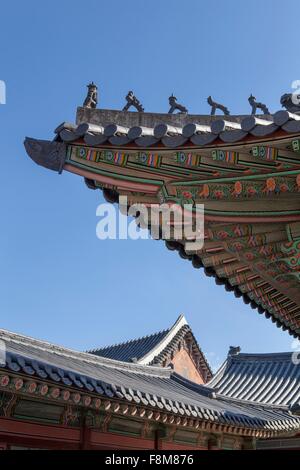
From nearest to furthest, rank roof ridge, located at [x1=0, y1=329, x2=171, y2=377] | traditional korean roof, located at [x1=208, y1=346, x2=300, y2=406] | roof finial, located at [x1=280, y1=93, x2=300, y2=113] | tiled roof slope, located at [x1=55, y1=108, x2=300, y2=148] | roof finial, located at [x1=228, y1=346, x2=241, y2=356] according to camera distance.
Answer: tiled roof slope, located at [x1=55, y1=108, x2=300, y2=148] < roof finial, located at [x1=280, y1=93, x2=300, y2=113] < roof ridge, located at [x1=0, y1=329, x2=171, y2=377] < traditional korean roof, located at [x1=208, y1=346, x2=300, y2=406] < roof finial, located at [x1=228, y1=346, x2=241, y2=356]

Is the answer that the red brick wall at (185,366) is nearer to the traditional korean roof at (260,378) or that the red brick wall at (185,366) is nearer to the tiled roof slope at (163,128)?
the traditional korean roof at (260,378)

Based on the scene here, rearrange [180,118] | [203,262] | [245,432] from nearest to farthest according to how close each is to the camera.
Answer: [180,118] → [203,262] → [245,432]

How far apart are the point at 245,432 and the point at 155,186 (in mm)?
8437

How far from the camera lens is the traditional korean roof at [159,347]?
93.0 ft

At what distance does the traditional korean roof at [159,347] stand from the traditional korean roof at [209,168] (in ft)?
69.9

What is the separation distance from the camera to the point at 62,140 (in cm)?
545

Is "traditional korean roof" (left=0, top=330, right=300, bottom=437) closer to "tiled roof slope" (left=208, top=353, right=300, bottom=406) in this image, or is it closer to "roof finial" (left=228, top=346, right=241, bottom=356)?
"tiled roof slope" (left=208, top=353, right=300, bottom=406)

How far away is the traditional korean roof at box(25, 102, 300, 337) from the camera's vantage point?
15.9 feet

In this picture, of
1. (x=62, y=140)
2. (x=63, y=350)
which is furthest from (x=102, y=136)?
(x=63, y=350)

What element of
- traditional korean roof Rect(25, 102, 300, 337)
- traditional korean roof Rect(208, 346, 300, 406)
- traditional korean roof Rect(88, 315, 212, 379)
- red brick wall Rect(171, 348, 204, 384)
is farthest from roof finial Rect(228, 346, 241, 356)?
traditional korean roof Rect(25, 102, 300, 337)

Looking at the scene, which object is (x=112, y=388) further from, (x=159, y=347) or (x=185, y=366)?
(x=185, y=366)
